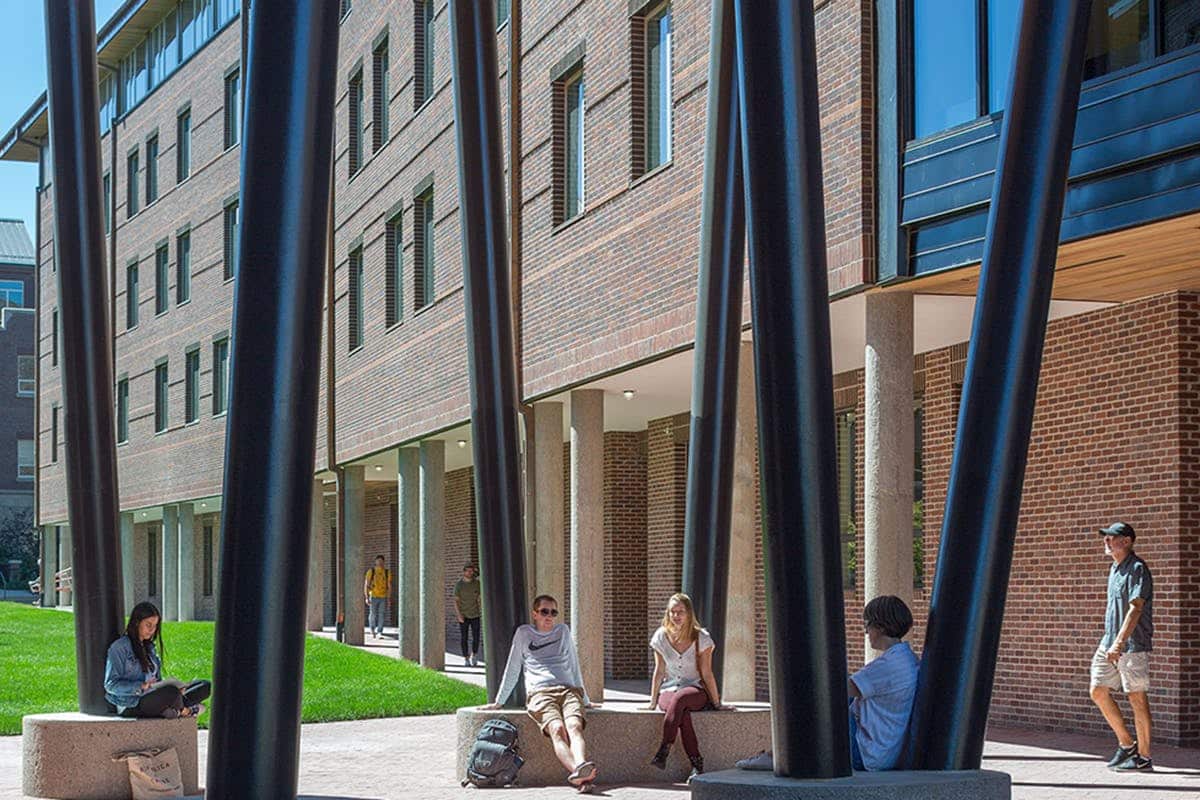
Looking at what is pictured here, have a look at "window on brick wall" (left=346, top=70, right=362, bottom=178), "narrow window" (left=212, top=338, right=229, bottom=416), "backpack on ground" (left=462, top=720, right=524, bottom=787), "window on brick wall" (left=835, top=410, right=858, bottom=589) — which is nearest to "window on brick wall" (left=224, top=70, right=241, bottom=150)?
"narrow window" (left=212, top=338, right=229, bottom=416)

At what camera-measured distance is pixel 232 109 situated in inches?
1745

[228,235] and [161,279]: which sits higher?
[228,235]

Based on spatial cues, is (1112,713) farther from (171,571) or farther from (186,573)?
(171,571)

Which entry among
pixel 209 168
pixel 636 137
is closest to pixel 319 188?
pixel 636 137

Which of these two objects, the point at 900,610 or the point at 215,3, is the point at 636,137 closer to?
the point at 900,610

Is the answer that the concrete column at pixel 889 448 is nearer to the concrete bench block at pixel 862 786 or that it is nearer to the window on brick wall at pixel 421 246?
the concrete bench block at pixel 862 786

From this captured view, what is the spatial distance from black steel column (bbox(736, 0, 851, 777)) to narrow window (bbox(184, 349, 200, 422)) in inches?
1594

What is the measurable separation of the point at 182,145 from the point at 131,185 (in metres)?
4.81

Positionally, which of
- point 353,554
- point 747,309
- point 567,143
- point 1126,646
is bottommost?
point 1126,646

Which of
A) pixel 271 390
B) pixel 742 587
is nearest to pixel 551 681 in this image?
pixel 742 587

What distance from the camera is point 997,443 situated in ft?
24.6

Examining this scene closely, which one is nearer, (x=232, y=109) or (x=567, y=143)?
(x=567, y=143)

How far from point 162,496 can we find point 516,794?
3773cm

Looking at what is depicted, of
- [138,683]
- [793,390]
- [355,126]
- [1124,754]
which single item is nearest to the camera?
[793,390]
